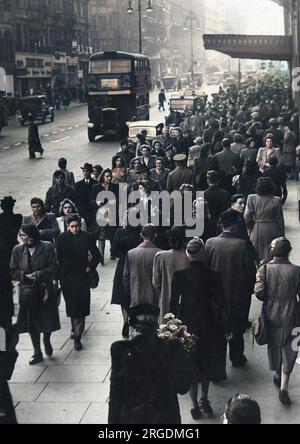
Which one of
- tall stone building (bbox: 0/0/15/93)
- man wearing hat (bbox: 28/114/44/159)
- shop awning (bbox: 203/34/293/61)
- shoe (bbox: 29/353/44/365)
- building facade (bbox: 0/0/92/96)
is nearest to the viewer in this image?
shoe (bbox: 29/353/44/365)

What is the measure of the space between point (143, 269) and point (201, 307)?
53.0 inches

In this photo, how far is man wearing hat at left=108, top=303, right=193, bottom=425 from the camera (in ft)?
17.1

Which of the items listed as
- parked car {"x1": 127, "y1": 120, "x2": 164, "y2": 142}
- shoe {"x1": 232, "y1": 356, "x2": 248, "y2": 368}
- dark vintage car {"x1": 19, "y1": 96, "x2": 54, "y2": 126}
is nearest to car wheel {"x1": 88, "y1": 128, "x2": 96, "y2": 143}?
parked car {"x1": 127, "y1": 120, "x2": 164, "y2": 142}

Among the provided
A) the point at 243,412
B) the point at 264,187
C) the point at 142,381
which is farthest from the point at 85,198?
the point at 243,412

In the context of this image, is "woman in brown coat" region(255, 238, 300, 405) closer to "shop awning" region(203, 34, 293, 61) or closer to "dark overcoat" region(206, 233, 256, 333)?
"dark overcoat" region(206, 233, 256, 333)

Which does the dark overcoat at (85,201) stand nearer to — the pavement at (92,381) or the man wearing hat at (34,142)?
the pavement at (92,381)

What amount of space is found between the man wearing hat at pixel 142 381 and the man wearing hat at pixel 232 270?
2.80 metres

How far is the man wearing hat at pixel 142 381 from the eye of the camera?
521 centimetres

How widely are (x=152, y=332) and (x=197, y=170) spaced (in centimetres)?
891

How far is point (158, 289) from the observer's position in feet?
26.8

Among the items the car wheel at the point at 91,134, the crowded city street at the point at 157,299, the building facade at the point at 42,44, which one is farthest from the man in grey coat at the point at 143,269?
the building facade at the point at 42,44

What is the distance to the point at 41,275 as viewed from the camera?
8.54m

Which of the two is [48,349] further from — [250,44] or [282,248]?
[250,44]

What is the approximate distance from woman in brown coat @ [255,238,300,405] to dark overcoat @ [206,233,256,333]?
72 centimetres
